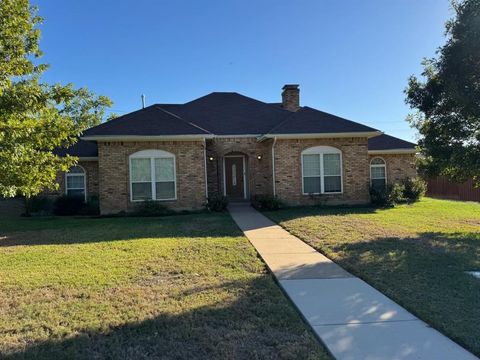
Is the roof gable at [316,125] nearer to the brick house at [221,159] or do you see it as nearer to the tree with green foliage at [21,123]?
the brick house at [221,159]

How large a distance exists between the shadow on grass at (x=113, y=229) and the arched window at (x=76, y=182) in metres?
4.24

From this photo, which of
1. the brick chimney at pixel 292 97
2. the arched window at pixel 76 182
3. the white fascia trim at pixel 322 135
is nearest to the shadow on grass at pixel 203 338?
the white fascia trim at pixel 322 135

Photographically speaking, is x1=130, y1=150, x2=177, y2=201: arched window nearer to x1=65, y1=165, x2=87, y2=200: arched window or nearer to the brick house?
the brick house

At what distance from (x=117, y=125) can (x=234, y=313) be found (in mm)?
12752

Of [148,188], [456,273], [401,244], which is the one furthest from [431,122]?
[148,188]

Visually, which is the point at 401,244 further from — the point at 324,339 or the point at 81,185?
the point at 81,185

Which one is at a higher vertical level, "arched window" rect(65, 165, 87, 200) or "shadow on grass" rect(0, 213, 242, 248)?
"arched window" rect(65, 165, 87, 200)

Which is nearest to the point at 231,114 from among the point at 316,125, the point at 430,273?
the point at 316,125

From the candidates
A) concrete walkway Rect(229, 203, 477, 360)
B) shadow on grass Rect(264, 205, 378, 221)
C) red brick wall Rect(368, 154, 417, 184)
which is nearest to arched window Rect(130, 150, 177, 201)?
shadow on grass Rect(264, 205, 378, 221)

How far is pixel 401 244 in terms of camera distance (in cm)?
877

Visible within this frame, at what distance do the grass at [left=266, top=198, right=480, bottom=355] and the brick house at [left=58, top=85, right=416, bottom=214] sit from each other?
7.92ft

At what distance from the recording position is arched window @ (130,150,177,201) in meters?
15.9

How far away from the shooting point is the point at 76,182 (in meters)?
19.0

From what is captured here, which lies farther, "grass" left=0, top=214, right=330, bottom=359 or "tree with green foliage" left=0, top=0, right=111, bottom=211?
"tree with green foliage" left=0, top=0, right=111, bottom=211
